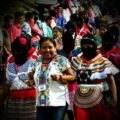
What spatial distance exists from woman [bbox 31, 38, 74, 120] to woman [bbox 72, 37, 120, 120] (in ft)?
1.49

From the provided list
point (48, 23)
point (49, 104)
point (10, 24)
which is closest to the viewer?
point (49, 104)

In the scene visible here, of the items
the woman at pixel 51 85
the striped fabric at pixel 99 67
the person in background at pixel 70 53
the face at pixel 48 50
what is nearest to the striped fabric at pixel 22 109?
the woman at pixel 51 85

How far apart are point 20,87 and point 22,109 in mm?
302

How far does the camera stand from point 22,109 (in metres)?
7.00

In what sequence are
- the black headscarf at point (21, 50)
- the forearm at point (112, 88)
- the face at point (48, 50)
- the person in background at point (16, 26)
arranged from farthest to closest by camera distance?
1. the person in background at point (16, 26)
2. the forearm at point (112, 88)
3. the black headscarf at point (21, 50)
4. the face at point (48, 50)

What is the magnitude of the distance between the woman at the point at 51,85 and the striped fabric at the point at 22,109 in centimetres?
19

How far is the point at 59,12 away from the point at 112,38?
36.8ft

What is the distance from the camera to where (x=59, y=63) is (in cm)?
Result: 684

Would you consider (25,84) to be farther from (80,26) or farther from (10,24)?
(80,26)

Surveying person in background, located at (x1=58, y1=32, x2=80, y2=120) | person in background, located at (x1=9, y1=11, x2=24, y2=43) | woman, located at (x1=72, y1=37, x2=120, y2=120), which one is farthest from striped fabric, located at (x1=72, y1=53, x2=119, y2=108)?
person in background, located at (x1=9, y1=11, x2=24, y2=43)

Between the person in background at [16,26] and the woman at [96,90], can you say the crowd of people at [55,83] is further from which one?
the person in background at [16,26]

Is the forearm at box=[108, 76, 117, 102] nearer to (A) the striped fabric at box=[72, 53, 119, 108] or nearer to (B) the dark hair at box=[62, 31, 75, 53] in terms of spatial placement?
(A) the striped fabric at box=[72, 53, 119, 108]

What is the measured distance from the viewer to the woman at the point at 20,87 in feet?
22.8

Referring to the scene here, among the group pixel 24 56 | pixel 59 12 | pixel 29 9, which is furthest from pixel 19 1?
pixel 24 56
